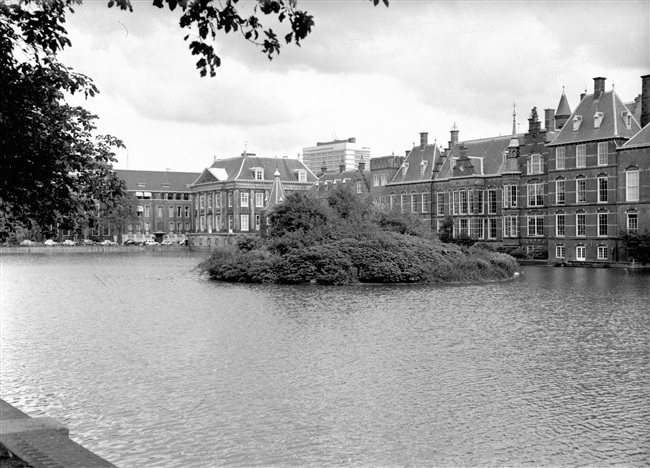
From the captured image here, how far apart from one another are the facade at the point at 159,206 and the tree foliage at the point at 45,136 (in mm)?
121257

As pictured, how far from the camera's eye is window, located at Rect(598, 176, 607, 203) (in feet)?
206

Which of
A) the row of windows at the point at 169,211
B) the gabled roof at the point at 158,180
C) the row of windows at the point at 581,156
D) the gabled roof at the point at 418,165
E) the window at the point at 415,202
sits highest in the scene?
the gabled roof at the point at 158,180

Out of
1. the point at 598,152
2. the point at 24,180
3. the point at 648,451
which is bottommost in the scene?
the point at 648,451

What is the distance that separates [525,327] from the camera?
78.6ft

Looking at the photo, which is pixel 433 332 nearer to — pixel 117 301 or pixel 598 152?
pixel 117 301

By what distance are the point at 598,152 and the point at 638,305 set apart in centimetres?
3526

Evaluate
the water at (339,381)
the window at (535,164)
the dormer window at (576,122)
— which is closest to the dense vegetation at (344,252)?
the water at (339,381)

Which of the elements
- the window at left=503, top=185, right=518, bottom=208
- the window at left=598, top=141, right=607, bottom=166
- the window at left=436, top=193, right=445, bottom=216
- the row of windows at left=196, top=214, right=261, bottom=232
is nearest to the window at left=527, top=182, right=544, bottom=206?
the window at left=503, top=185, right=518, bottom=208

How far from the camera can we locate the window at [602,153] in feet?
204

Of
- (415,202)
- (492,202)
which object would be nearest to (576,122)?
(492,202)

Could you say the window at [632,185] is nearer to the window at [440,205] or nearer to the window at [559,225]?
the window at [559,225]

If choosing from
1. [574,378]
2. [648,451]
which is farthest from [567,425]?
[574,378]

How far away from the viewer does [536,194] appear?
72.1m

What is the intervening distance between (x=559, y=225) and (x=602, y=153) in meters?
7.64
